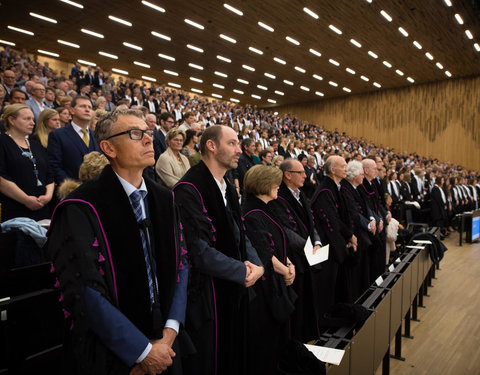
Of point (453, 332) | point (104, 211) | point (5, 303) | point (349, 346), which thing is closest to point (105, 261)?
point (104, 211)

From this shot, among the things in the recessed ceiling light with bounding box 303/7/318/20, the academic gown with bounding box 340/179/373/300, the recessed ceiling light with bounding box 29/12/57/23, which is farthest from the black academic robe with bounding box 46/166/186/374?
the recessed ceiling light with bounding box 29/12/57/23

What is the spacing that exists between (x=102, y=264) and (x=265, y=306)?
1450 millimetres

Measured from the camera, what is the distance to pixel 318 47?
47.1ft

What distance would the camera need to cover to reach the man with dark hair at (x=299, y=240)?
2.81 m

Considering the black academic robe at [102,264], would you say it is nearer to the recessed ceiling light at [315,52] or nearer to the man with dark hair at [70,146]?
the man with dark hair at [70,146]

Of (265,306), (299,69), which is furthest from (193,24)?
(265,306)

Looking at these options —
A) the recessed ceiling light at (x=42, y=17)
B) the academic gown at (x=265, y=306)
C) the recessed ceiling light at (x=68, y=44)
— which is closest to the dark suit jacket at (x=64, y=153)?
the academic gown at (x=265, y=306)

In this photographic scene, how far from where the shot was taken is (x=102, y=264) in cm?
122

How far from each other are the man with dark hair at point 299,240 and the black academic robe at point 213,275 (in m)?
0.83

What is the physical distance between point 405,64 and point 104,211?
1847cm

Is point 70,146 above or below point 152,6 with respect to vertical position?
below

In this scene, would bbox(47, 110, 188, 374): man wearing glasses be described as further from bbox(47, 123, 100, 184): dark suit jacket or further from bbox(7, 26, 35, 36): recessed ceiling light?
bbox(7, 26, 35, 36): recessed ceiling light

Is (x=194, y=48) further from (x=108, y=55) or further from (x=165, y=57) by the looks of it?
(x=108, y=55)

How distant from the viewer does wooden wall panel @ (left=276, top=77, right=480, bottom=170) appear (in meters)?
18.7
